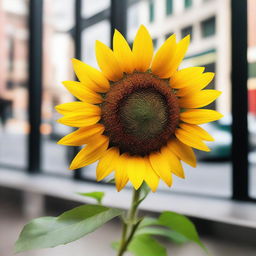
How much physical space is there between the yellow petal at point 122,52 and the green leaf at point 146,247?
25 centimetres

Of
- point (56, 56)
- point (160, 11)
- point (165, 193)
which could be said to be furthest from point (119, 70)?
point (56, 56)

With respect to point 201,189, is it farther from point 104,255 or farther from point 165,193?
point 104,255

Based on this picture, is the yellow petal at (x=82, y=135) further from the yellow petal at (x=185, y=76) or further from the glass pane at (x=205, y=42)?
the glass pane at (x=205, y=42)

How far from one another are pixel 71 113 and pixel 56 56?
2.14 meters

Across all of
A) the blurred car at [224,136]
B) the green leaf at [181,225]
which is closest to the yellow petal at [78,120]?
the green leaf at [181,225]

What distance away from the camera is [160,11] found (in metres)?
1.82

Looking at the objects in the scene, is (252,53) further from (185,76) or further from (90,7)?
(185,76)

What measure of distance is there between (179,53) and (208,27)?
5.35 ft

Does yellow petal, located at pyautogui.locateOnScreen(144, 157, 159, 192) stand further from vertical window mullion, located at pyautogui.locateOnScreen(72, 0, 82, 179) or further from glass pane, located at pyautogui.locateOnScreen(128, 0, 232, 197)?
vertical window mullion, located at pyautogui.locateOnScreen(72, 0, 82, 179)

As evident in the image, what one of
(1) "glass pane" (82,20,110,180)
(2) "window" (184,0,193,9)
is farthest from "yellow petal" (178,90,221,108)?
(2) "window" (184,0,193,9)

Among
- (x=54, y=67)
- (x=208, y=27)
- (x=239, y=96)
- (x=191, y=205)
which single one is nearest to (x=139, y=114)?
(x=191, y=205)

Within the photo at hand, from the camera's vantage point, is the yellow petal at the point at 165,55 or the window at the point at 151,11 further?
the window at the point at 151,11

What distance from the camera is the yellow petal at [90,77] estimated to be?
0.31m

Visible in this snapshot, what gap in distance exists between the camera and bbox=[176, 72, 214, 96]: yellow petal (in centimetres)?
31
